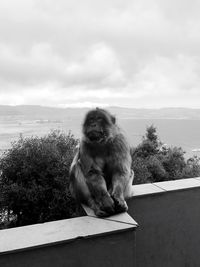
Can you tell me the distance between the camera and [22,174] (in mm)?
6984

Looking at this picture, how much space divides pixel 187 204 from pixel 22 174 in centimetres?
478

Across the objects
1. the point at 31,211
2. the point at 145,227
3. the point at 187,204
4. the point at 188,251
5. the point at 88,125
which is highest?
the point at 88,125

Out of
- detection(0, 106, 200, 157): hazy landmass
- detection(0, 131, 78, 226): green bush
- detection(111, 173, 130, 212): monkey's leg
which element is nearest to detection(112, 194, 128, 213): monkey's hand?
detection(111, 173, 130, 212): monkey's leg

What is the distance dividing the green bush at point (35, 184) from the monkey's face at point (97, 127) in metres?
4.04

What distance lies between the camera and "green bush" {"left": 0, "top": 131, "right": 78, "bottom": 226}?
22.1 ft

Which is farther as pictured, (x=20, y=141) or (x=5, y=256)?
(x=20, y=141)

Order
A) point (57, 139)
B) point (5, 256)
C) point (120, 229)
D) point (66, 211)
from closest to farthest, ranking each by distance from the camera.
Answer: point (5, 256)
point (120, 229)
point (66, 211)
point (57, 139)

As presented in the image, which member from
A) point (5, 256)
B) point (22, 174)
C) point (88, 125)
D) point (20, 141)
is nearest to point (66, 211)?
point (22, 174)

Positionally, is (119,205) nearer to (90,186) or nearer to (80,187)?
(90,186)

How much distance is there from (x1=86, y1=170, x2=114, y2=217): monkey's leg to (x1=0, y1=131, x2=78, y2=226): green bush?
396 cm

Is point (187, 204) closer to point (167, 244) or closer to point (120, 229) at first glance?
point (167, 244)

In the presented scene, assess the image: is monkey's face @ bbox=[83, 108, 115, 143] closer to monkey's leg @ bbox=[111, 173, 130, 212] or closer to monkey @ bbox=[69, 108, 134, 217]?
monkey @ bbox=[69, 108, 134, 217]

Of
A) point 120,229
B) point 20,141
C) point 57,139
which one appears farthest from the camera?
point 57,139

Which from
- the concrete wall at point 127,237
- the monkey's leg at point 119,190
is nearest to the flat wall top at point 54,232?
the concrete wall at point 127,237
